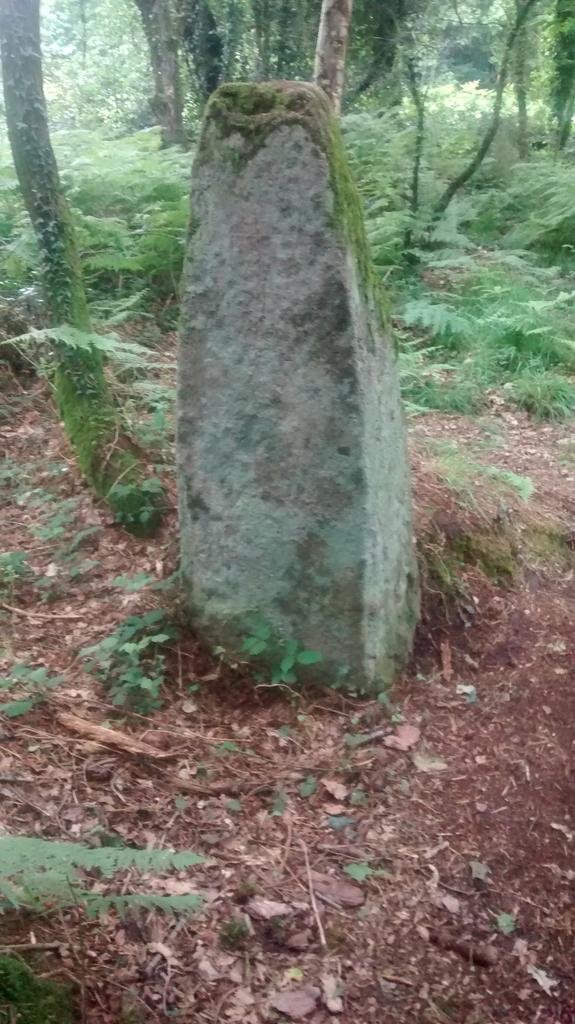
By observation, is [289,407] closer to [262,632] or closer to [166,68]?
[262,632]

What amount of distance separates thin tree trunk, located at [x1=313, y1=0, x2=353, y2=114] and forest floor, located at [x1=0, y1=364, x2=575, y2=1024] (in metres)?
4.89

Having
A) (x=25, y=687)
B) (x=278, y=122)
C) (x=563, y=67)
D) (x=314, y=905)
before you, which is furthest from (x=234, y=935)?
(x=563, y=67)

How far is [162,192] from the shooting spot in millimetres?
7539

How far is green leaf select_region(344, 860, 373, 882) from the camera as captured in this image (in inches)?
111

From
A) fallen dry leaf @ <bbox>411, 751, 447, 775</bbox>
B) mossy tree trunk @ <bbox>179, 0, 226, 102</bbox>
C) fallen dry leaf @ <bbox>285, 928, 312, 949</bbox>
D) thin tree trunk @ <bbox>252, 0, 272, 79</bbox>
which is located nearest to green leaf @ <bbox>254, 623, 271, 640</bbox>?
fallen dry leaf @ <bbox>411, 751, 447, 775</bbox>

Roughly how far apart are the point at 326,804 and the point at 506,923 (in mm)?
707

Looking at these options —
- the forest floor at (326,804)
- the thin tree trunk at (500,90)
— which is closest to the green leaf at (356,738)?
the forest floor at (326,804)

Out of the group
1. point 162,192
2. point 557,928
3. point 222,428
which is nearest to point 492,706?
point 557,928

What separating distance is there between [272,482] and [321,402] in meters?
0.39

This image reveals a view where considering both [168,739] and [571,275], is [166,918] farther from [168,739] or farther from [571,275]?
[571,275]

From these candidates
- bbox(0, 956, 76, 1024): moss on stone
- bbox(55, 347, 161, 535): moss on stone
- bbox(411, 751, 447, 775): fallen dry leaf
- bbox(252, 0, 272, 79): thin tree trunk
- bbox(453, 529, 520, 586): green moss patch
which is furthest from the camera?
bbox(252, 0, 272, 79): thin tree trunk

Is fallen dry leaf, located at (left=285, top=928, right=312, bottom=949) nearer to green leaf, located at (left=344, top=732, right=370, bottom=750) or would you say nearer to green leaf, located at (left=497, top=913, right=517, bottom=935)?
green leaf, located at (left=497, top=913, right=517, bottom=935)

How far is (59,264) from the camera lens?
4.46m

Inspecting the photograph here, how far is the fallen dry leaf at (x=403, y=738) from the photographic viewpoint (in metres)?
3.33
